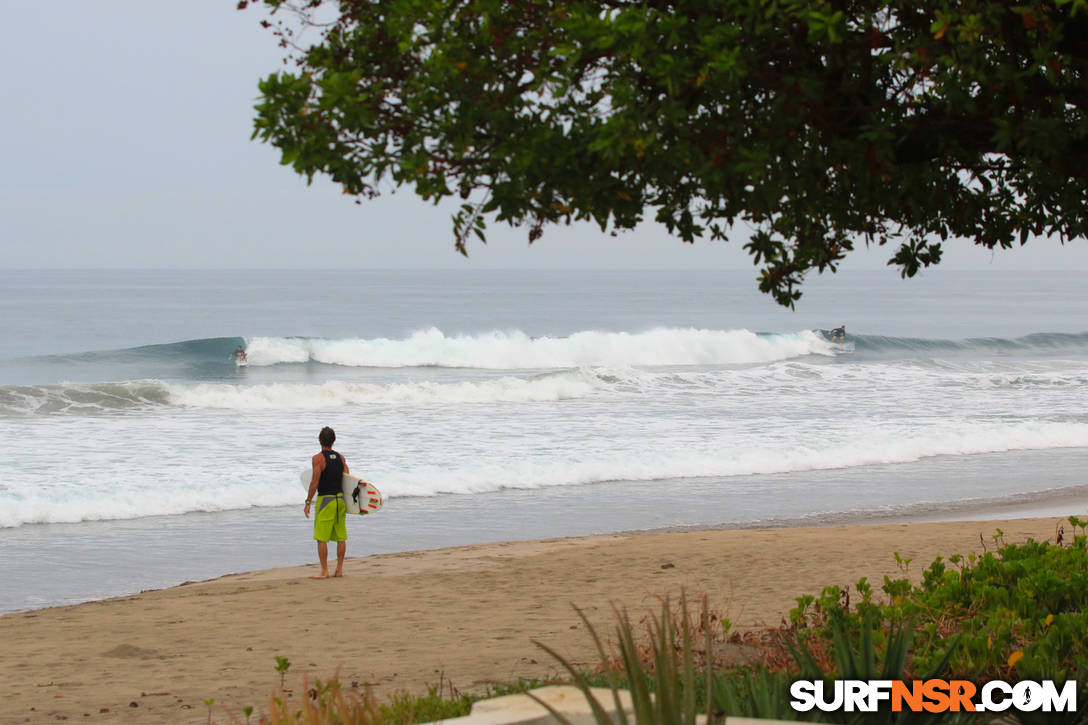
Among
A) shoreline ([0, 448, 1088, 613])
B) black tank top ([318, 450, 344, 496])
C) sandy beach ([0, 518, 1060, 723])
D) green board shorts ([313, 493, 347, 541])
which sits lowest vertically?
shoreline ([0, 448, 1088, 613])

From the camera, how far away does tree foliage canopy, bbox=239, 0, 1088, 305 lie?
4426 mm

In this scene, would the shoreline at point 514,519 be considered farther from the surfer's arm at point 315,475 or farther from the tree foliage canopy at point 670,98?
the tree foliage canopy at point 670,98

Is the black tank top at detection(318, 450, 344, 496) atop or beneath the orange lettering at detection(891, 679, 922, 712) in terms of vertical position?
beneath

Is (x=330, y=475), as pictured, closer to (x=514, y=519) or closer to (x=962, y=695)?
(x=514, y=519)

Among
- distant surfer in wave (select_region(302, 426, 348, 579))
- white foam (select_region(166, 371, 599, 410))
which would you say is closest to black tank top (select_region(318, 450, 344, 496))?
distant surfer in wave (select_region(302, 426, 348, 579))

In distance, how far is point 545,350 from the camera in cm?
4816

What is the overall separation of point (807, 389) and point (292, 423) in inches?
608

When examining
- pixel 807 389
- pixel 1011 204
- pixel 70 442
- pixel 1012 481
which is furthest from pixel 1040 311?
pixel 1011 204

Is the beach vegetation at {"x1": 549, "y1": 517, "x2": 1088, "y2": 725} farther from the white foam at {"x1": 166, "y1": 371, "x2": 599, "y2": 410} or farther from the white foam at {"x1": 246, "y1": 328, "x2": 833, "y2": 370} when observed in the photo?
the white foam at {"x1": 246, "y1": 328, "x2": 833, "y2": 370}

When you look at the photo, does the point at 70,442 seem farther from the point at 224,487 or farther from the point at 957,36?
the point at 957,36

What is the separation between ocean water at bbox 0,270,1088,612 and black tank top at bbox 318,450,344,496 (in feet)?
5.12

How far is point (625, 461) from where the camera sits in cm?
1997

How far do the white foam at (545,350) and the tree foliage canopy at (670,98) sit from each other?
39560mm

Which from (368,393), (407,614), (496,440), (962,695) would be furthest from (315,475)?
(368,393)
